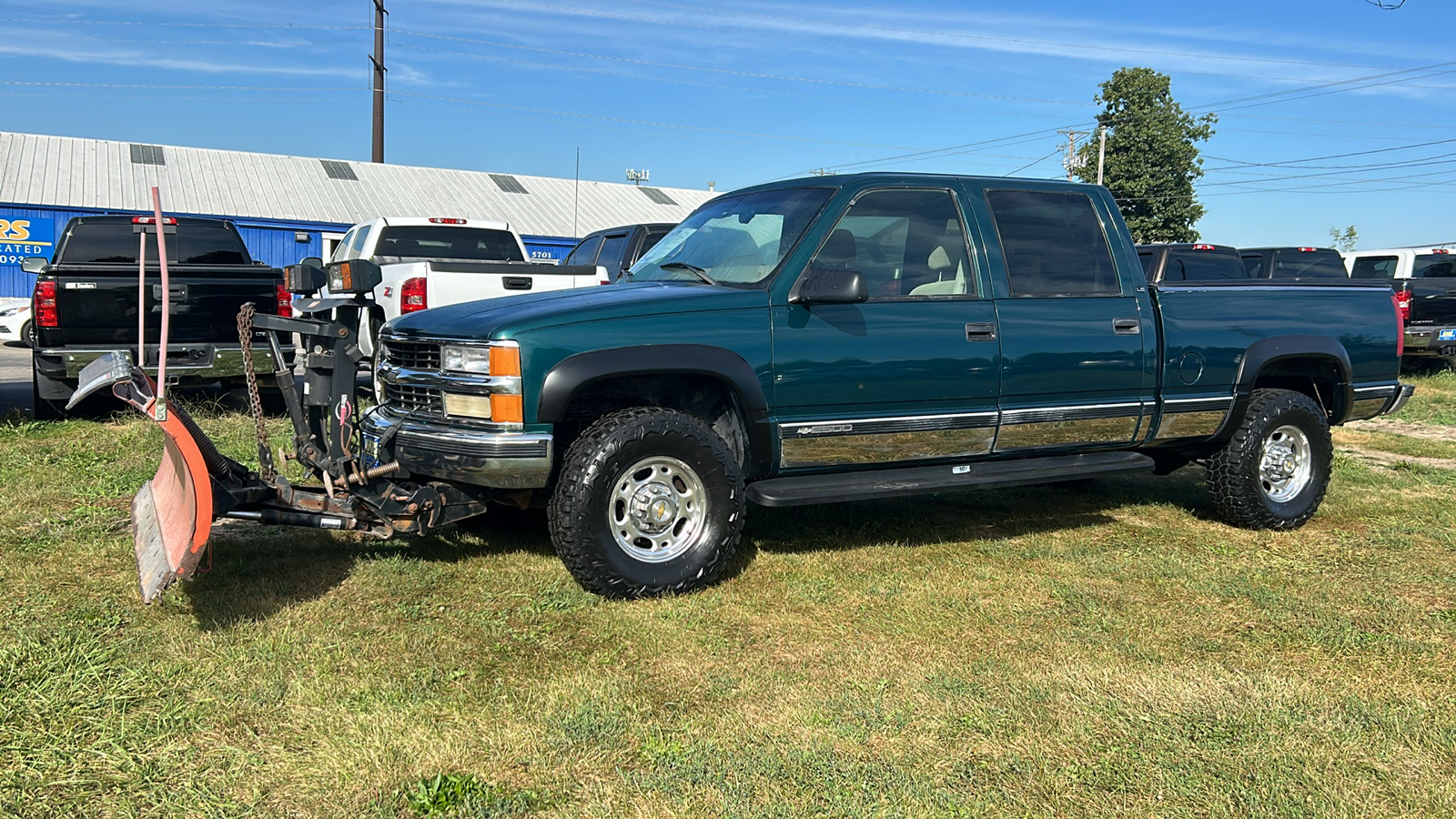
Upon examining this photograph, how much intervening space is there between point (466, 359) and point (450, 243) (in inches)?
280

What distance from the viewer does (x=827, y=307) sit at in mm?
4984

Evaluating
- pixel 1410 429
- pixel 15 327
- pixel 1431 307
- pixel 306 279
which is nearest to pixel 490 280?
pixel 306 279

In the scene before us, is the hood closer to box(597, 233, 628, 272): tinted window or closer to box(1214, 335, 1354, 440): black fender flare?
box(1214, 335, 1354, 440): black fender flare

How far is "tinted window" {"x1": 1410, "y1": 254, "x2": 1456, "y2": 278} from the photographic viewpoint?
16.3 m

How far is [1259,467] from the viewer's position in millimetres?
6211

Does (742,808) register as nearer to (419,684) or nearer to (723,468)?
(419,684)

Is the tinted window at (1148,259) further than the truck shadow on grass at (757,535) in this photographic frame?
Result: Yes

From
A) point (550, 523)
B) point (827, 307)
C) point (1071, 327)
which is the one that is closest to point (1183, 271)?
point (1071, 327)

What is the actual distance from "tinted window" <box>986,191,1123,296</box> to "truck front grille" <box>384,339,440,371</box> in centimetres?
288

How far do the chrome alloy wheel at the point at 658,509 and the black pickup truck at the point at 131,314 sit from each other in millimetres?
5210

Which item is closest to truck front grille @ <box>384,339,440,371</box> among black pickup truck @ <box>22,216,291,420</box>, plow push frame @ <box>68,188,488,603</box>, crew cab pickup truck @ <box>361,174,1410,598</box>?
crew cab pickup truck @ <box>361,174,1410,598</box>

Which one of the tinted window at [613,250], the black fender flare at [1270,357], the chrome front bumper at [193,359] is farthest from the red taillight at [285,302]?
the black fender flare at [1270,357]

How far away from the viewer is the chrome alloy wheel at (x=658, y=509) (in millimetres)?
4648

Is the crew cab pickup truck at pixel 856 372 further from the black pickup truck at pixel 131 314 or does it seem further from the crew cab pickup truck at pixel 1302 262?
the crew cab pickup truck at pixel 1302 262
